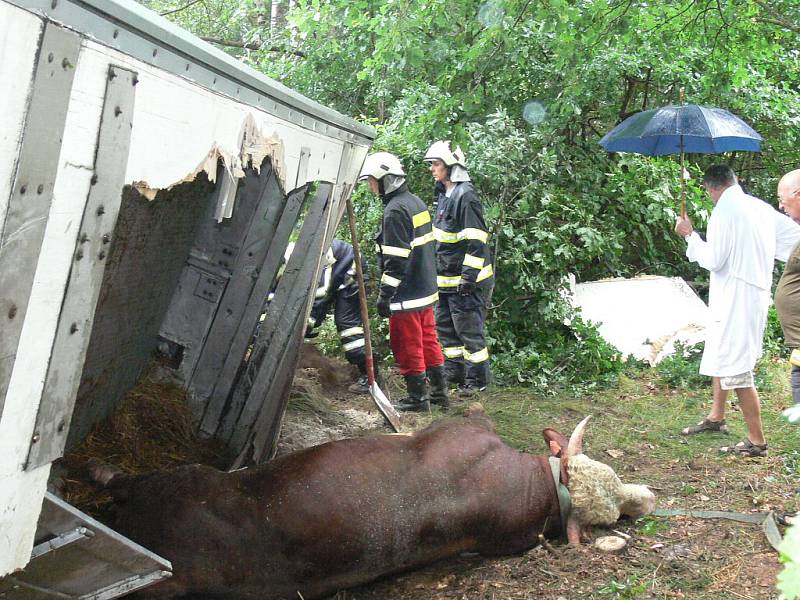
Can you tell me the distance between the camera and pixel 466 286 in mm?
7191

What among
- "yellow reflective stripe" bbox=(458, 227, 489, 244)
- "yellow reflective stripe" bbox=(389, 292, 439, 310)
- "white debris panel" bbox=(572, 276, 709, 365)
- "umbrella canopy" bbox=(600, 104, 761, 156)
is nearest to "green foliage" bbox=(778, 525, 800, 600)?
"umbrella canopy" bbox=(600, 104, 761, 156)

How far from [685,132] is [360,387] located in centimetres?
353

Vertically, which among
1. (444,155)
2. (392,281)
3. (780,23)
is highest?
(780,23)

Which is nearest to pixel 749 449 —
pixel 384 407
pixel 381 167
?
pixel 384 407

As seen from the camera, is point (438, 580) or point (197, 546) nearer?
point (197, 546)

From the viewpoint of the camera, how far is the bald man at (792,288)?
13.9 ft

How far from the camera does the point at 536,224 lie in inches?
334

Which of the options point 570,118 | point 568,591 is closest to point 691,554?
point 568,591

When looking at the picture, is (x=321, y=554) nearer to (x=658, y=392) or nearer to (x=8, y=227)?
(x=8, y=227)

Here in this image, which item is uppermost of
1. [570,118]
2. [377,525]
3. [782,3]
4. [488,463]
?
[782,3]

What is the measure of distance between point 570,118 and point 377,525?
6.96 metres

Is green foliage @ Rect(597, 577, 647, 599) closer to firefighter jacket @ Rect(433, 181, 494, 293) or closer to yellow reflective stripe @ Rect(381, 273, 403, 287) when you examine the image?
yellow reflective stripe @ Rect(381, 273, 403, 287)

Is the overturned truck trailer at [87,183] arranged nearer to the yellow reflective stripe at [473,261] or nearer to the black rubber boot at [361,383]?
the yellow reflective stripe at [473,261]

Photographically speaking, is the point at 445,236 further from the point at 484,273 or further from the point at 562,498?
the point at 562,498
